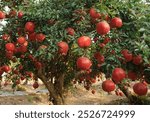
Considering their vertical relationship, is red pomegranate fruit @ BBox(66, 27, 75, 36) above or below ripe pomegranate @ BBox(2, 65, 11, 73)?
above

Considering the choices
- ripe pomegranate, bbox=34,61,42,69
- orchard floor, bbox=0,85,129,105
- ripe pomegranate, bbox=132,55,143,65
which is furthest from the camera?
orchard floor, bbox=0,85,129,105

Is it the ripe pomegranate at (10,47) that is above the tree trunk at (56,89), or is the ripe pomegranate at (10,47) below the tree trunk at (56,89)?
above

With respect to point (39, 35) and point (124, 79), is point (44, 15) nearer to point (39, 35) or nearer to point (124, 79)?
point (39, 35)

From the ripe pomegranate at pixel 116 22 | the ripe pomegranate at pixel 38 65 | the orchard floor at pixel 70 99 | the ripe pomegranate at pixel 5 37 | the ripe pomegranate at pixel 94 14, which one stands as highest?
the ripe pomegranate at pixel 94 14

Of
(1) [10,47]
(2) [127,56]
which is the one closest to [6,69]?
(1) [10,47]

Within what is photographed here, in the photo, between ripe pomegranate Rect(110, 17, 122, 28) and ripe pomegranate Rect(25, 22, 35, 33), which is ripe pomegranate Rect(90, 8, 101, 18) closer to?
ripe pomegranate Rect(110, 17, 122, 28)

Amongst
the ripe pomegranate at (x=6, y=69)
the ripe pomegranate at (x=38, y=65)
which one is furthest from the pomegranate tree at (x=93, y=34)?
the ripe pomegranate at (x=38, y=65)

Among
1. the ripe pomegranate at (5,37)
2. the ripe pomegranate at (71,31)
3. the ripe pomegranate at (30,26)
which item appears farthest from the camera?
the ripe pomegranate at (5,37)

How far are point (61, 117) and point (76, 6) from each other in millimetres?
1725

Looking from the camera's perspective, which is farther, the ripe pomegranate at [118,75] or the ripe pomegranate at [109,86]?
the ripe pomegranate at [109,86]

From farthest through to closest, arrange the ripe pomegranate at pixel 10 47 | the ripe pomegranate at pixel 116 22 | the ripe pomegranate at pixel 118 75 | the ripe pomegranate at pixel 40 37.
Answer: the ripe pomegranate at pixel 10 47 → the ripe pomegranate at pixel 40 37 → the ripe pomegranate at pixel 116 22 → the ripe pomegranate at pixel 118 75

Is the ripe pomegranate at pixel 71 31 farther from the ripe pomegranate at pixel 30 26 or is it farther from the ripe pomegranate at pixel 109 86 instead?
the ripe pomegranate at pixel 109 86

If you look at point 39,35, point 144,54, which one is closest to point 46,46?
point 39,35

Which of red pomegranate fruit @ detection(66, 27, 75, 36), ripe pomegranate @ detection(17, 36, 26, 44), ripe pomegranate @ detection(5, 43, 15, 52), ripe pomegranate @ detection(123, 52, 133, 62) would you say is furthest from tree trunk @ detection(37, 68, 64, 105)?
ripe pomegranate @ detection(123, 52, 133, 62)
